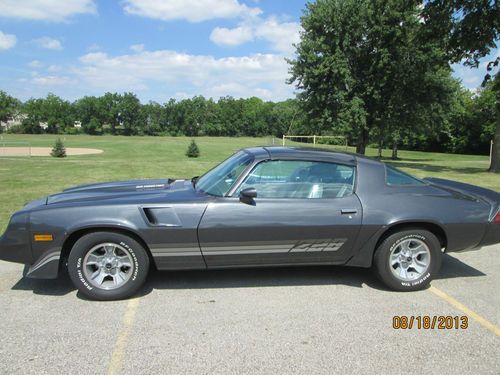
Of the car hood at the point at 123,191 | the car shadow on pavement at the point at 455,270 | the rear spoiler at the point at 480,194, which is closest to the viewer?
the car hood at the point at 123,191

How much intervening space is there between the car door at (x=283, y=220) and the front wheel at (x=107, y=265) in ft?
2.20

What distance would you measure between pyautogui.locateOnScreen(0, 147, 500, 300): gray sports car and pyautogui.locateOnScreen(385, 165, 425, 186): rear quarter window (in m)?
0.01

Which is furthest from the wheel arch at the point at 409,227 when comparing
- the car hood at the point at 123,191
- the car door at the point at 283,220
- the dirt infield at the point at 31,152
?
the dirt infield at the point at 31,152

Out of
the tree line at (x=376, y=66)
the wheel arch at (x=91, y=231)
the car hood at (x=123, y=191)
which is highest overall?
the tree line at (x=376, y=66)

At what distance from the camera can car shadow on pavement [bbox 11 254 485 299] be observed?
4.30 m

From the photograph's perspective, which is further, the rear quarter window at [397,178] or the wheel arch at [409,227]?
the rear quarter window at [397,178]

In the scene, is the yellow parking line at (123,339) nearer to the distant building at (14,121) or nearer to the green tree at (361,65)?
the green tree at (361,65)

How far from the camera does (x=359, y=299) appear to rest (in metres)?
4.03

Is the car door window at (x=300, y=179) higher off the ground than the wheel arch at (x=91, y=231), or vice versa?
the car door window at (x=300, y=179)

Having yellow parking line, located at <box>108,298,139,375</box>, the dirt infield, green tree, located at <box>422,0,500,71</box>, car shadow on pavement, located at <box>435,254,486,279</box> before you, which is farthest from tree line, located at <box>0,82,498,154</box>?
yellow parking line, located at <box>108,298,139,375</box>

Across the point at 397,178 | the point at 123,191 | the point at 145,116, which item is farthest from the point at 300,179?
the point at 145,116

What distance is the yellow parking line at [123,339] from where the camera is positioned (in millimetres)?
2857

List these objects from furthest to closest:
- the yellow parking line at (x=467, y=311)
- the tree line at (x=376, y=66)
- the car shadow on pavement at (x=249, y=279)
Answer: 1. the tree line at (x=376, y=66)
2. the car shadow on pavement at (x=249, y=279)
3. the yellow parking line at (x=467, y=311)

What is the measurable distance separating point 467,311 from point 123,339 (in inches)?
120
